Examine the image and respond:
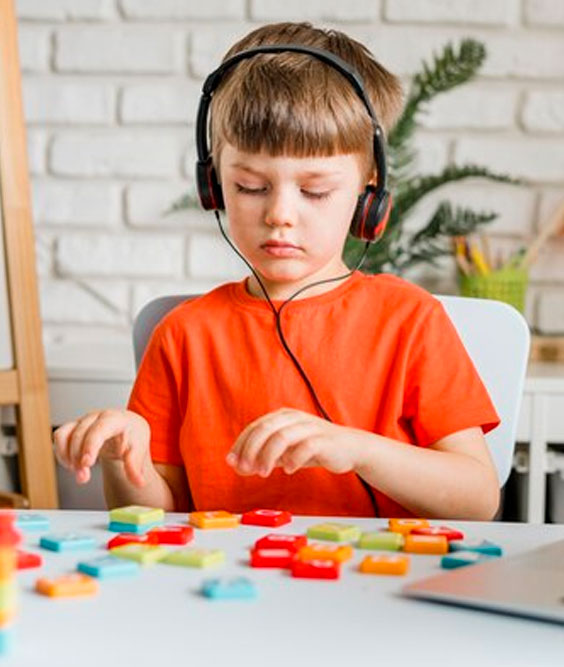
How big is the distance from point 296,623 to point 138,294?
4.89 ft

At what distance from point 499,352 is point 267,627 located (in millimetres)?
685

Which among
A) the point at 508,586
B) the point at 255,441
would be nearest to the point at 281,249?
the point at 255,441

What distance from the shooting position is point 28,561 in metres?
0.69

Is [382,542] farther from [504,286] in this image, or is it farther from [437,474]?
[504,286]

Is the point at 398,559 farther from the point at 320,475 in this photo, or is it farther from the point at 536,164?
the point at 536,164

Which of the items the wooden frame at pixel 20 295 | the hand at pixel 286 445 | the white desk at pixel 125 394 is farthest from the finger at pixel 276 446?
the wooden frame at pixel 20 295

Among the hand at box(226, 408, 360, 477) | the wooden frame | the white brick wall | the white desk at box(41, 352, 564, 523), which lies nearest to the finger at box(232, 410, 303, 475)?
the hand at box(226, 408, 360, 477)

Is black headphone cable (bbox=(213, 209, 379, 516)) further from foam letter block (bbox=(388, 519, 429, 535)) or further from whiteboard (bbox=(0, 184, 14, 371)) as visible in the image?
whiteboard (bbox=(0, 184, 14, 371))

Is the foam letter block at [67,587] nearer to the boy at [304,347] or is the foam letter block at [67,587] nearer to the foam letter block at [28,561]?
the foam letter block at [28,561]

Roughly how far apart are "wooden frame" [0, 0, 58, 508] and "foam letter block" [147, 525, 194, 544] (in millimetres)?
1012

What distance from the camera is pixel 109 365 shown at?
1727mm

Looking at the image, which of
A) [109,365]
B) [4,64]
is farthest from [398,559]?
[4,64]

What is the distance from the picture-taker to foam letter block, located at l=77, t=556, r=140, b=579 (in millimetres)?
659

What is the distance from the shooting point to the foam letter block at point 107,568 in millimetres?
659
